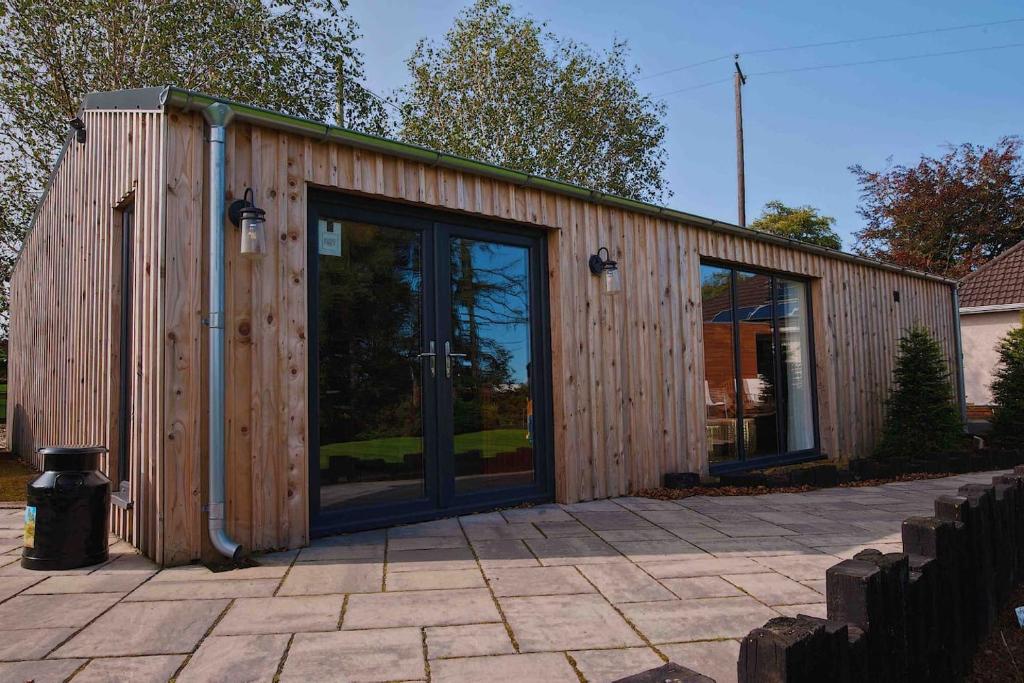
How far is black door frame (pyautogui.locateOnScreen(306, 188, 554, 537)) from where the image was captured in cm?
360

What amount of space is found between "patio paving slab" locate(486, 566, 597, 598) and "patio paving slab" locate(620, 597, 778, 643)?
297 millimetres

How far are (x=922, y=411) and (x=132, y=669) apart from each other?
288 inches

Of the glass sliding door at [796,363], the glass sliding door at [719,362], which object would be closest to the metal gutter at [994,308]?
the glass sliding door at [796,363]

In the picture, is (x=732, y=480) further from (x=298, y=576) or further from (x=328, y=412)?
(x=298, y=576)


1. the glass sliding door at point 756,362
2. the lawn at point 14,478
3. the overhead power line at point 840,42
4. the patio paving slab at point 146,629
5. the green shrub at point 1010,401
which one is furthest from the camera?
the overhead power line at point 840,42

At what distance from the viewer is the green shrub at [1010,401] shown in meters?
7.93

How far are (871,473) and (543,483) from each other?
3405 mm

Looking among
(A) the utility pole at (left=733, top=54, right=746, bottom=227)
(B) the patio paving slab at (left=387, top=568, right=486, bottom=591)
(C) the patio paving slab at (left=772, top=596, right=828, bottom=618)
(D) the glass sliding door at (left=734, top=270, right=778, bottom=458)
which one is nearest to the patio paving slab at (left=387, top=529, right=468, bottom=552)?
(B) the patio paving slab at (left=387, top=568, right=486, bottom=591)

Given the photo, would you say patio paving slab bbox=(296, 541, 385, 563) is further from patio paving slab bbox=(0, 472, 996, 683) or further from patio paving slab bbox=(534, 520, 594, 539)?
patio paving slab bbox=(534, 520, 594, 539)

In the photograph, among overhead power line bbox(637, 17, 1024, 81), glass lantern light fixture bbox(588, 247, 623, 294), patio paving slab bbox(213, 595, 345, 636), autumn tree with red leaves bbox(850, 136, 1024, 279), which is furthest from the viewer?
Result: autumn tree with red leaves bbox(850, 136, 1024, 279)

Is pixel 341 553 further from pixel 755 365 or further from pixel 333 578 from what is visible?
pixel 755 365

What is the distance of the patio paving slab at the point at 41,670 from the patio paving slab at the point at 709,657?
172 cm

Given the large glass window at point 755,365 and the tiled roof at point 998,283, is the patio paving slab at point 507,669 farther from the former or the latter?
the tiled roof at point 998,283

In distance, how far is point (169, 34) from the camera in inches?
453
